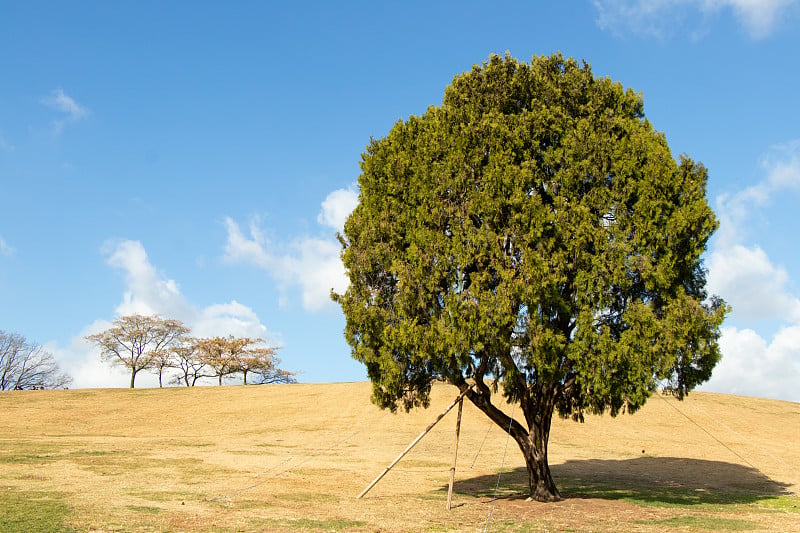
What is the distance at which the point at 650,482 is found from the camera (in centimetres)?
2819

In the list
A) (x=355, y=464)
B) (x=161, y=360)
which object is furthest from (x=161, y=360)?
(x=355, y=464)

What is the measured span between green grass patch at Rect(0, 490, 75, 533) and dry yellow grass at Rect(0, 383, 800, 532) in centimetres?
20

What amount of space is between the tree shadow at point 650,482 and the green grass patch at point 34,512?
1367 centimetres

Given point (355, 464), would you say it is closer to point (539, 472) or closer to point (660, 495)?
point (539, 472)

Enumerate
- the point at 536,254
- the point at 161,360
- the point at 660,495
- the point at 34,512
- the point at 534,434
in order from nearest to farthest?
the point at 34,512, the point at 536,254, the point at 534,434, the point at 660,495, the point at 161,360

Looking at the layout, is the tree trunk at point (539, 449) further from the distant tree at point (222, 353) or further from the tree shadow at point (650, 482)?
the distant tree at point (222, 353)

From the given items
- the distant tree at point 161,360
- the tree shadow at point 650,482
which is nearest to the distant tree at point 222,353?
the distant tree at point 161,360

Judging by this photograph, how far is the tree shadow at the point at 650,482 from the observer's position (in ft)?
75.7

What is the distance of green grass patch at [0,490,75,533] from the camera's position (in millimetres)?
12770

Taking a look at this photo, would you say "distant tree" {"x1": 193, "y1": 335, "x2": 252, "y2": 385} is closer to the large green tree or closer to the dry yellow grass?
the dry yellow grass

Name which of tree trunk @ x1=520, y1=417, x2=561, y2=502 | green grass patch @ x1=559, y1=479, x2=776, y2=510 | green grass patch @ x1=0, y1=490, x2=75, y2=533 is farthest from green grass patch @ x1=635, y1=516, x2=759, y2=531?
green grass patch @ x1=0, y1=490, x2=75, y2=533

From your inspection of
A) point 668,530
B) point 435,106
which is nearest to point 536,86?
point 435,106

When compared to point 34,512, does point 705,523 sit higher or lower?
lower

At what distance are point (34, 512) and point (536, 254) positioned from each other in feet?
49.4
